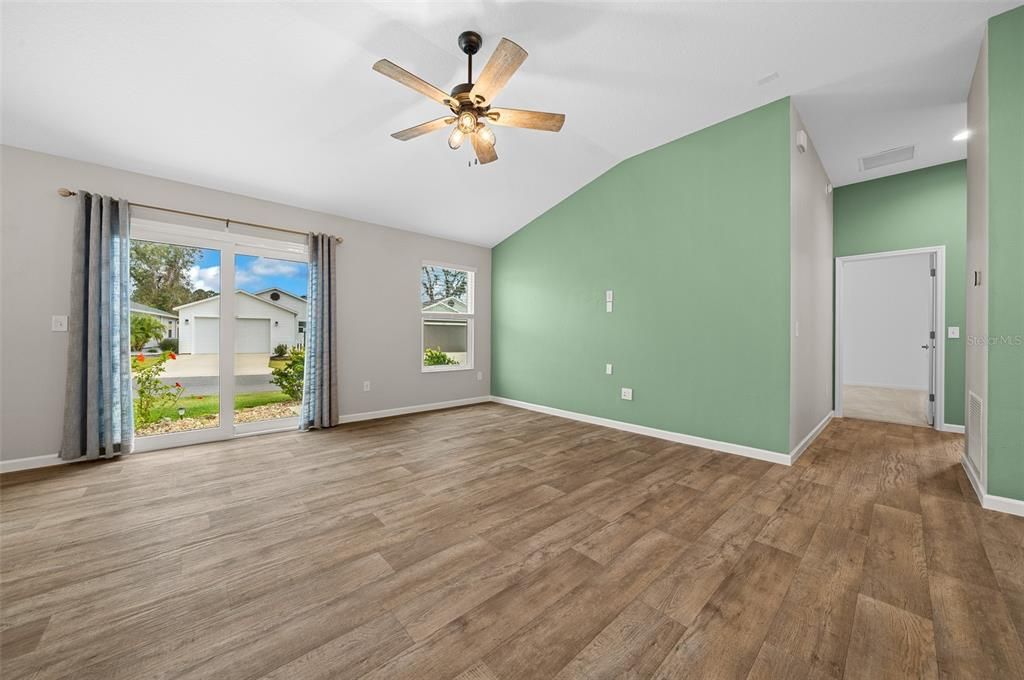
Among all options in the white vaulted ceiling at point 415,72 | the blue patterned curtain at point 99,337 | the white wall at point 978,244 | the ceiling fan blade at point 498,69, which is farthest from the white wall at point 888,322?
the blue patterned curtain at point 99,337

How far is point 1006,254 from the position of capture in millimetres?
2326

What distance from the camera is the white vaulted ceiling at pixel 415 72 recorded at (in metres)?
2.30

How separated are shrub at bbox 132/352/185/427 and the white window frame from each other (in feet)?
8.93

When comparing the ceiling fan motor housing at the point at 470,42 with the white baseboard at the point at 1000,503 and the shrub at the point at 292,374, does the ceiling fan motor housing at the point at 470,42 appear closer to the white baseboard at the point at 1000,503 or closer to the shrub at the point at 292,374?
the shrub at the point at 292,374

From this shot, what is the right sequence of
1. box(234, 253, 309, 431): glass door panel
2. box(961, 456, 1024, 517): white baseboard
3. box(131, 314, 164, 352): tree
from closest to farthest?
box(961, 456, 1024, 517): white baseboard
box(131, 314, 164, 352): tree
box(234, 253, 309, 431): glass door panel

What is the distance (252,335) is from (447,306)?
2.59 m

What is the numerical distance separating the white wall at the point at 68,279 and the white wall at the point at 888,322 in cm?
781

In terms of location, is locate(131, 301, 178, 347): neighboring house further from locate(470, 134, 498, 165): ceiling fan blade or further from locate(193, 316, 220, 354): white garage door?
locate(470, 134, 498, 165): ceiling fan blade

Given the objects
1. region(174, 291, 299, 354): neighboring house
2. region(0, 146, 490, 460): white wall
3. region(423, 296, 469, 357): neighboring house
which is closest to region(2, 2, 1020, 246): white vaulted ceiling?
region(0, 146, 490, 460): white wall

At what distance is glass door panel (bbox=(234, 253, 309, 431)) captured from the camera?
4.05m

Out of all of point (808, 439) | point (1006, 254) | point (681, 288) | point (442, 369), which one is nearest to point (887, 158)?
point (1006, 254)

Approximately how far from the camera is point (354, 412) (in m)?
4.74

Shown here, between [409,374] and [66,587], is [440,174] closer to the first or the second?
[409,374]

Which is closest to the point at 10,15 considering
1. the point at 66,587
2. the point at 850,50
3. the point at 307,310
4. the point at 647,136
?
the point at 307,310
